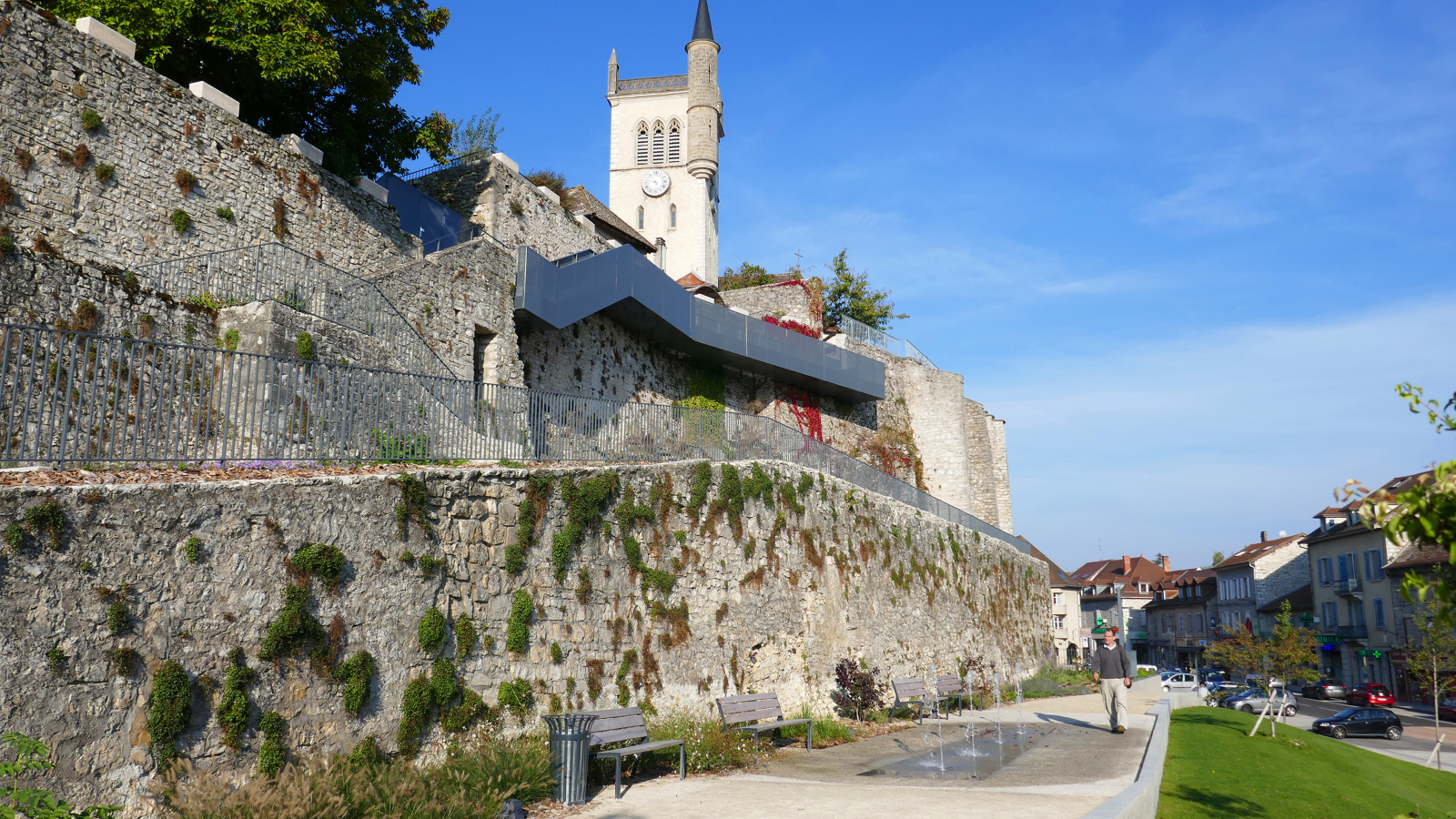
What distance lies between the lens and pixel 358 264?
18.3 m

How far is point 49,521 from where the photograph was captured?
22.8 feet

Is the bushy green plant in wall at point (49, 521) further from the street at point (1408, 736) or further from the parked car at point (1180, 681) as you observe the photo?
the parked car at point (1180, 681)

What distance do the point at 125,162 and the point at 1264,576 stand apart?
216ft

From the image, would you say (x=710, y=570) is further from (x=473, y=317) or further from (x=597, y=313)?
(x=597, y=313)

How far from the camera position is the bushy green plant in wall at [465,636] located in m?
10.0

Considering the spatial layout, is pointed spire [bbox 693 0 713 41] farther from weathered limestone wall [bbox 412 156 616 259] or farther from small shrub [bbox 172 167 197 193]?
small shrub [bbox 172 167 197 193]

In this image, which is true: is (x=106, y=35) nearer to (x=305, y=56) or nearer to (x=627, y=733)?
(x=305, y=56)

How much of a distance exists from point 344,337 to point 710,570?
254 inches

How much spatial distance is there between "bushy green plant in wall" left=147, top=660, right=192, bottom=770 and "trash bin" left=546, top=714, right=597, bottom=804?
333cm

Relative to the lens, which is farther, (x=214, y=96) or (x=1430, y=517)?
(x=214, y=96)

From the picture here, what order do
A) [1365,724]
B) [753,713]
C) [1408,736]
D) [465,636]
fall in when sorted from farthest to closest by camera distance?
1. [1408,736]
2. [1365,724]
3. [753,713]
4. [465,636]

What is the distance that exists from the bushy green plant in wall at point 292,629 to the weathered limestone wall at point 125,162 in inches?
259

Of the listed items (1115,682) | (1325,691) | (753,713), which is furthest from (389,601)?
(1325,691)

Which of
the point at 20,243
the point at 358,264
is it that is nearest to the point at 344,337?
the point at 20,243
